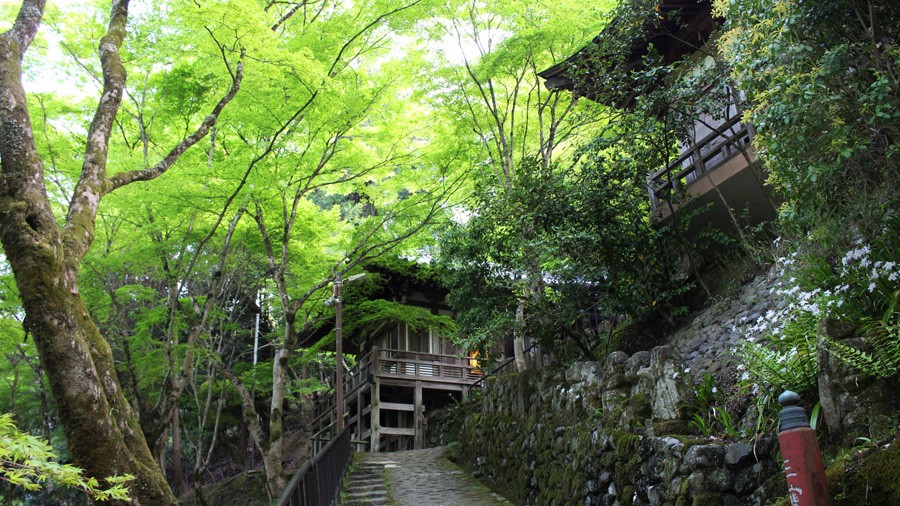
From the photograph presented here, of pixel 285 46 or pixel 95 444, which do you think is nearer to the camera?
pixel 95 444

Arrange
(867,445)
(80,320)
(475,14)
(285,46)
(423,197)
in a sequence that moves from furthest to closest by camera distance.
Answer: (423,197)
(475,14)
(285,46)
(80,320)
(867,445)

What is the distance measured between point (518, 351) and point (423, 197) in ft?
15.8

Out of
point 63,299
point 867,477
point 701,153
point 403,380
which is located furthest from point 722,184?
point 403,380

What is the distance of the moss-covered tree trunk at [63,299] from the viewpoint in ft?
15.5

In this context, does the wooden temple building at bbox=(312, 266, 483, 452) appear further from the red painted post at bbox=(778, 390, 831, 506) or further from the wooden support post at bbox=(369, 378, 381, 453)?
the red painted post at bbox=(778, 390, 831, 506)

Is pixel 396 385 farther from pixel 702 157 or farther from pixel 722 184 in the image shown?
pixel 722 184

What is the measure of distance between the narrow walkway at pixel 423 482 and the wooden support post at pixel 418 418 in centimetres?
475

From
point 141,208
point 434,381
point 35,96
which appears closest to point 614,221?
point 141,208

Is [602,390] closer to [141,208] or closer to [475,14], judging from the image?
[475,14]

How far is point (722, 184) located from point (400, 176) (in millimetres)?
8326

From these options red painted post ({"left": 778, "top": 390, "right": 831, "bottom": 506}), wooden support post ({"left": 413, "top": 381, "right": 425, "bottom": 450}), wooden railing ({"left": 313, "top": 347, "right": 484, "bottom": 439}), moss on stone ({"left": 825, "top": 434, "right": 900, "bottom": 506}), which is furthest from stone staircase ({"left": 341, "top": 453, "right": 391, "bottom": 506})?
red painted post ({"left": 778, "top": 390, "right": 831, "bottom": 506})

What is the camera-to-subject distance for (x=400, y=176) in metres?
15.9

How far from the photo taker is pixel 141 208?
13.6 metres

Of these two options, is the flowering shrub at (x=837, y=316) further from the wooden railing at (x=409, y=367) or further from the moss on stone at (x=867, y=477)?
the wooden railing at (x=409, y=367)
